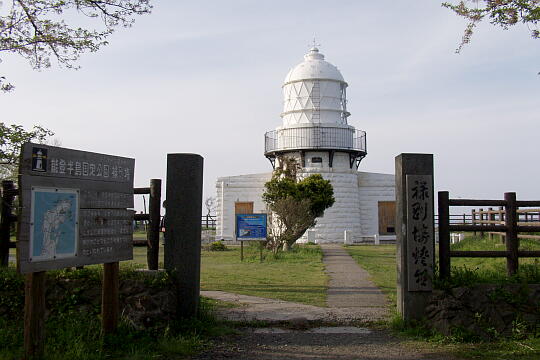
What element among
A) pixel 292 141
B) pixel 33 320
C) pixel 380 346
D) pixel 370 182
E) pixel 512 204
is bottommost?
pixel 380 346

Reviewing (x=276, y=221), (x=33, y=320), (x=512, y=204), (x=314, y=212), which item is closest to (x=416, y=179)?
(x=512, y=204)

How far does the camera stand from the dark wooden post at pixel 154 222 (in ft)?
20.4

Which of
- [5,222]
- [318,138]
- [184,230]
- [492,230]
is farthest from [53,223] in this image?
[318,138]

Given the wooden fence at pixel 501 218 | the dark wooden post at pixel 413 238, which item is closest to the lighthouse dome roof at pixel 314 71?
the wooden fence at pixel 501 218

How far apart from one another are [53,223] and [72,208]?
0.31 meters

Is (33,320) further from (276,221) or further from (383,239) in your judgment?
(383,239)

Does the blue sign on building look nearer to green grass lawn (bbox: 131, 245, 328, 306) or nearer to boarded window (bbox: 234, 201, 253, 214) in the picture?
green grass lawn (bbox: 131, 245, 328, 306)

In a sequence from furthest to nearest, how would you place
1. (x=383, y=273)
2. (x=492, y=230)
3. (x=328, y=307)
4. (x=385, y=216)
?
(x=385, y=216) < (x=383, y=273) < (x=328, y=307) < (x=492, y=230)

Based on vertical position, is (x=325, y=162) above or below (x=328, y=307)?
above

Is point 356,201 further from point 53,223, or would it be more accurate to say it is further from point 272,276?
point 53,223

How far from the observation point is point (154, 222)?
625 cm

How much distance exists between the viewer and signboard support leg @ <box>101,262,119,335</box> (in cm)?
540

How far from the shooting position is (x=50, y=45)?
8148 millimetres

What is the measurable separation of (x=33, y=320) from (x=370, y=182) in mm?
24902
